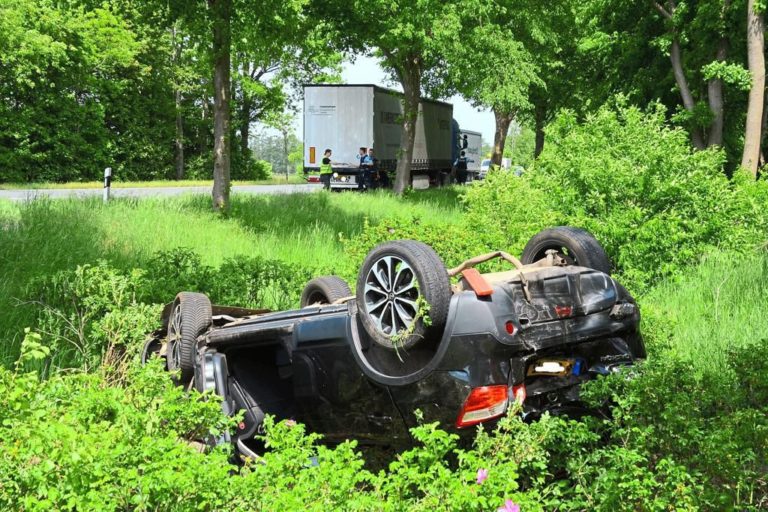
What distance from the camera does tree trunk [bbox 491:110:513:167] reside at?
37.5 metres

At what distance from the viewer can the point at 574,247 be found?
15.1ft

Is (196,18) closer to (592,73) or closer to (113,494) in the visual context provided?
(113,494)

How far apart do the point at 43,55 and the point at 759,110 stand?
27503 millimetres

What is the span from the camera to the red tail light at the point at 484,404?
3.56 meters

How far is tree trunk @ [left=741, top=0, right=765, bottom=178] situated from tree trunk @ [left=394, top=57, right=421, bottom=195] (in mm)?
10348

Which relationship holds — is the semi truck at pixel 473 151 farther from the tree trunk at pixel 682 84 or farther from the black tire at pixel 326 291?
the black tire at pixel 326 291

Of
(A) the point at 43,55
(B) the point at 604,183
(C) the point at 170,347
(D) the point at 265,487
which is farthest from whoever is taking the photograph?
(A) the point at 43,55

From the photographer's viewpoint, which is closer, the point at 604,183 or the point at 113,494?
the point at 113,494

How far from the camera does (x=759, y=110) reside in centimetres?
1748

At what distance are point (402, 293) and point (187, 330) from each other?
1.91 meters

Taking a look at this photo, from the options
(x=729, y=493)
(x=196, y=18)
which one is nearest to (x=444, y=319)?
(x=729, y=493)

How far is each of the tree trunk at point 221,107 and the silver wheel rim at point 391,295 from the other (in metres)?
11.3

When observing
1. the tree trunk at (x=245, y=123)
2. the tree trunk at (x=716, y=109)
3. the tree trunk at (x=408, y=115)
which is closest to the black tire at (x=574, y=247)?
the tree trunk at (x=716, y=109)

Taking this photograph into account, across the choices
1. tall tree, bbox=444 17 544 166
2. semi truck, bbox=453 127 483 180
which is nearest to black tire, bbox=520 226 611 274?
tall tree, bbox=444 17 544 166
